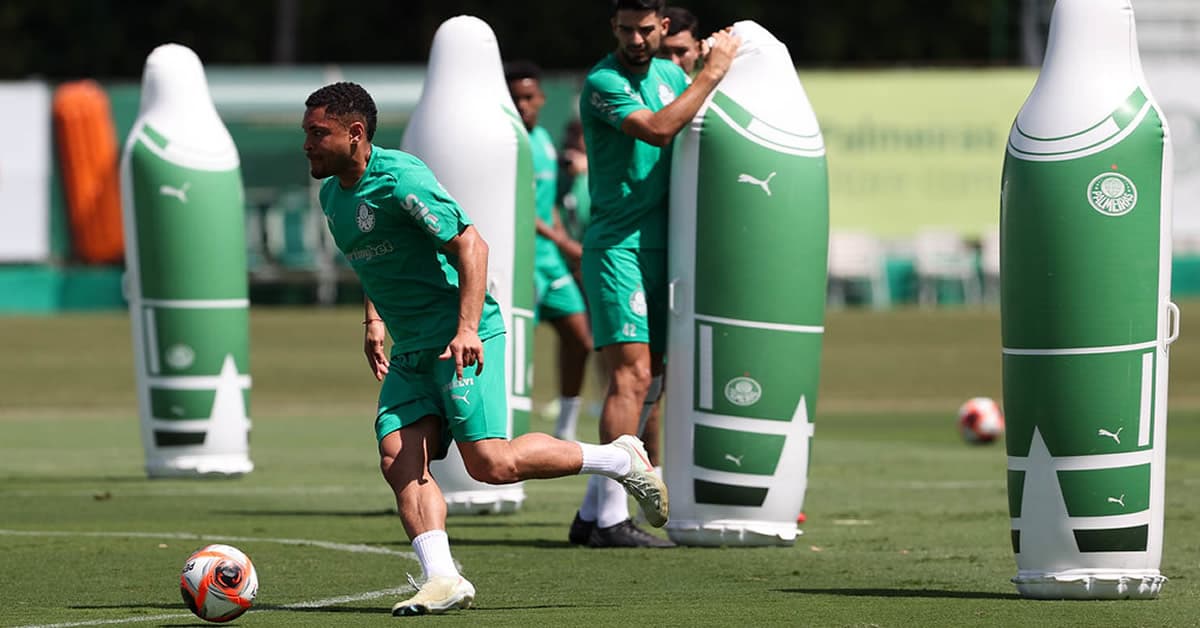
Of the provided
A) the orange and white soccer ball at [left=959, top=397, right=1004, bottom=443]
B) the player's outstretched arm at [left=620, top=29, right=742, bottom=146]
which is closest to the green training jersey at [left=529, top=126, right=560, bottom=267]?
the orange and white soccer ball at [left=959, top=397, right=1004, bottom=443]

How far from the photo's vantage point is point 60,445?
52.5 ft

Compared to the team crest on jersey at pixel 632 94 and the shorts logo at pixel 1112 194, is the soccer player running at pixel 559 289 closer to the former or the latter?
the team crest on jersey at pixel 632 94

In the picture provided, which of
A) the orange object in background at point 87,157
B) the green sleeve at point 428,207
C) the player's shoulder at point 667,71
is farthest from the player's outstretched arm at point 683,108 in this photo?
the orange object in background at point 87,157

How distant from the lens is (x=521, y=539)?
1038 centimetres

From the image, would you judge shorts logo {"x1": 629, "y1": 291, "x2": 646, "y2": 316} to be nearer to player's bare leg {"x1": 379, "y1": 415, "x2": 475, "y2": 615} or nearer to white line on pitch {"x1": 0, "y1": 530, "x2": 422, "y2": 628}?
white line on pitch {"x1": 0, "y1": 530, "x2": 422, "y2": 628}

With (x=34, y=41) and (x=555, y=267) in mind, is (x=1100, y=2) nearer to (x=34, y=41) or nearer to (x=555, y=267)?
(x=555, y=267)

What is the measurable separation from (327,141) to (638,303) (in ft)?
7.97

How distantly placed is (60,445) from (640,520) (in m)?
6.55

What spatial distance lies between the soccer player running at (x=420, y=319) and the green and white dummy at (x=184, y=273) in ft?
17.9

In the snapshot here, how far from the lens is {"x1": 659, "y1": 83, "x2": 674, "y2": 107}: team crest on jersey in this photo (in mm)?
9914

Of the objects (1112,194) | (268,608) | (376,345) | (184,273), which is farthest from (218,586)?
(184,273)

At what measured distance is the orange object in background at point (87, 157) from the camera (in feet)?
109

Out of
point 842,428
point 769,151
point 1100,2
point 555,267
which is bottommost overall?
point 842,428

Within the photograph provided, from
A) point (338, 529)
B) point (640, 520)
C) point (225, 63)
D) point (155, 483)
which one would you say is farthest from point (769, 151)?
point (225, 63)
